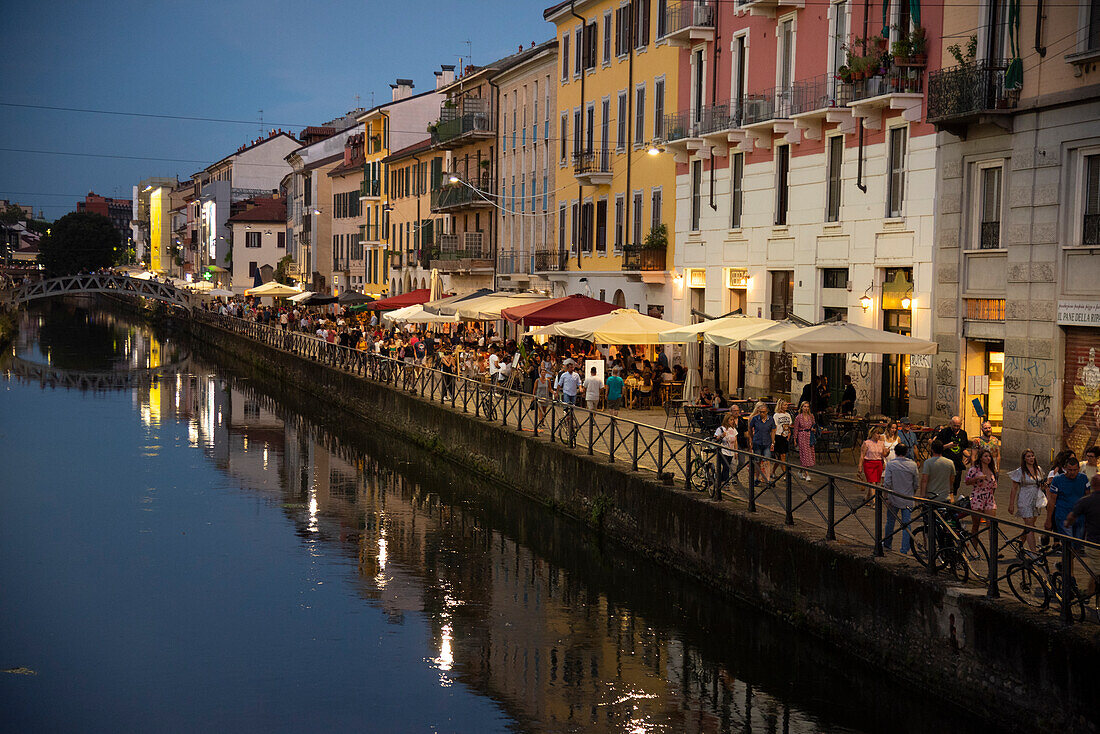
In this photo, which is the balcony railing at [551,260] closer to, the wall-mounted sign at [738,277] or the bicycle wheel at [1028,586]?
the wall-mounted sign at [738,277]

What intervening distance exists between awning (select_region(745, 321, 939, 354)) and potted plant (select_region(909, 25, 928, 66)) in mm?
5707

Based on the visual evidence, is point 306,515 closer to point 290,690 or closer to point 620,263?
point 290,690

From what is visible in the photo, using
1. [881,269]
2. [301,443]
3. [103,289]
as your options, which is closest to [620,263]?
[301,443]

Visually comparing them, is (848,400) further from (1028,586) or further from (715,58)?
(1028,586)

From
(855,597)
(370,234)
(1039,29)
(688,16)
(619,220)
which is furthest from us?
(370,234)

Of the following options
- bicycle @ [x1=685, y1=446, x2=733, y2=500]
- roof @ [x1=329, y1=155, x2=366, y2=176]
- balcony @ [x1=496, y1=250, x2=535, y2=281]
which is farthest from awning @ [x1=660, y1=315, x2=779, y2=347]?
roof @ [x1=329, y1=155, x2=366, y2=176]

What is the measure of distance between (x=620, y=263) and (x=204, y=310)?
172 feet

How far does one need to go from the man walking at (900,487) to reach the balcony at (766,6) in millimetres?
15863

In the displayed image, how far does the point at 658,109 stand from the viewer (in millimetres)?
36000

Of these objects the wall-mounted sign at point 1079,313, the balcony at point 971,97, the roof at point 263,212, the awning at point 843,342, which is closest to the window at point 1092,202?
the wall-mounted sign at point 1079,313

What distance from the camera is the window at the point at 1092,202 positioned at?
63.6 feet

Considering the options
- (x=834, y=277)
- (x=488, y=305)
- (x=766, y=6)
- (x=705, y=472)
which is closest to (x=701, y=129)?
(x=766, y=6)

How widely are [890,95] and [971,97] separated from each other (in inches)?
108

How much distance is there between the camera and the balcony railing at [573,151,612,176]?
39.5 m
